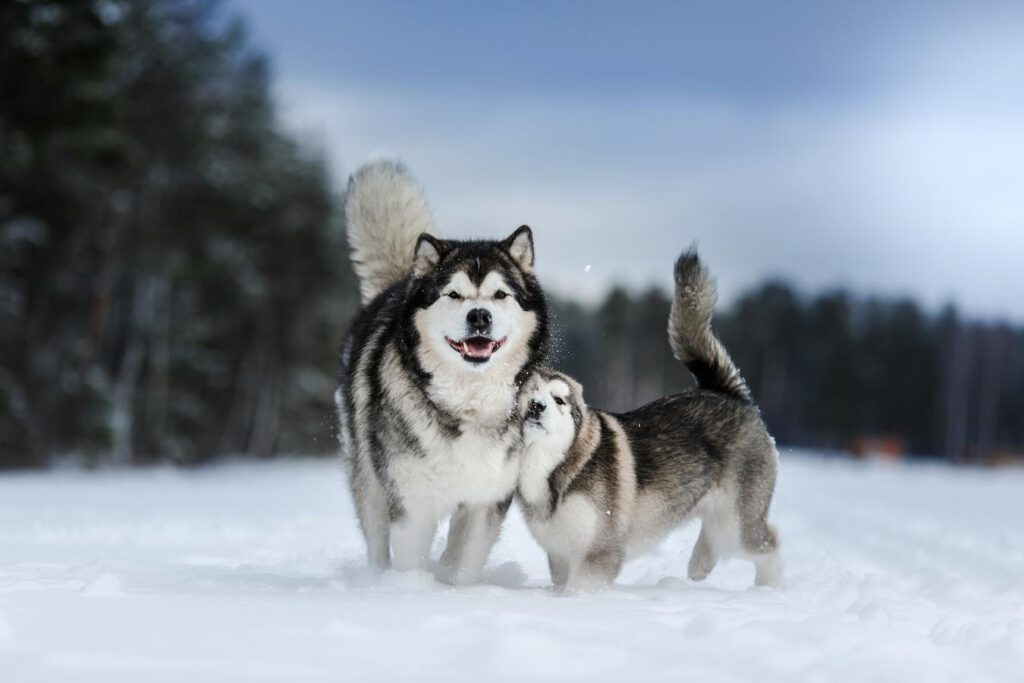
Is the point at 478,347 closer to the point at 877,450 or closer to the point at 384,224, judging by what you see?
the point at 384,224

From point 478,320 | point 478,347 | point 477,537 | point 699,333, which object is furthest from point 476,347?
point 699,333

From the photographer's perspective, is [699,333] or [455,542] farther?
[699,333]

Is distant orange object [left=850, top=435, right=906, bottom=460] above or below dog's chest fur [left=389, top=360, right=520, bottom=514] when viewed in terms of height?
below

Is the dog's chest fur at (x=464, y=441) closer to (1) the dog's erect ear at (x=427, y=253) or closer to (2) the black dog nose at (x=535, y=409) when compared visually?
(2) the black dog nose at (x=535, y=409)

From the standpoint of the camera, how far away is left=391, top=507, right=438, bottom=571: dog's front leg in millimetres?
4976

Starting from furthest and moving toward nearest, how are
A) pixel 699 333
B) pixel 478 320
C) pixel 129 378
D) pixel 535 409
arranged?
pixel 129 378
pixel 699 333
pixel 535 409
pixel 478 320

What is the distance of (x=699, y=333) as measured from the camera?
6168 millimetres

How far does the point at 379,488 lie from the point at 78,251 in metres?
18.9

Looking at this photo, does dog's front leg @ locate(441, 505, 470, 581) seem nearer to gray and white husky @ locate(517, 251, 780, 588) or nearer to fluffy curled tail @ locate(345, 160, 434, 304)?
gray and white husky @ locate(517, 251, 780, 588)

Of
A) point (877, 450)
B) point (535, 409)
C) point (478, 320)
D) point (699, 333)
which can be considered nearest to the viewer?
point (478, 320)

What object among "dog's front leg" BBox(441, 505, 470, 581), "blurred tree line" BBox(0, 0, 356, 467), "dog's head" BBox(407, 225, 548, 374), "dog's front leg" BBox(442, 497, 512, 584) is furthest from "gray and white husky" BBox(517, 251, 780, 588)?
"blurred tree line" BBox(0, 0, 356, 467)

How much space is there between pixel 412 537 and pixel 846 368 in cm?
5168

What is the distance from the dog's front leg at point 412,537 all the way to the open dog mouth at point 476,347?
83 centimetres

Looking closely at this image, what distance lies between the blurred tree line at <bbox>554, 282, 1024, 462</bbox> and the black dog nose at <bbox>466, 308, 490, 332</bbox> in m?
45.5
